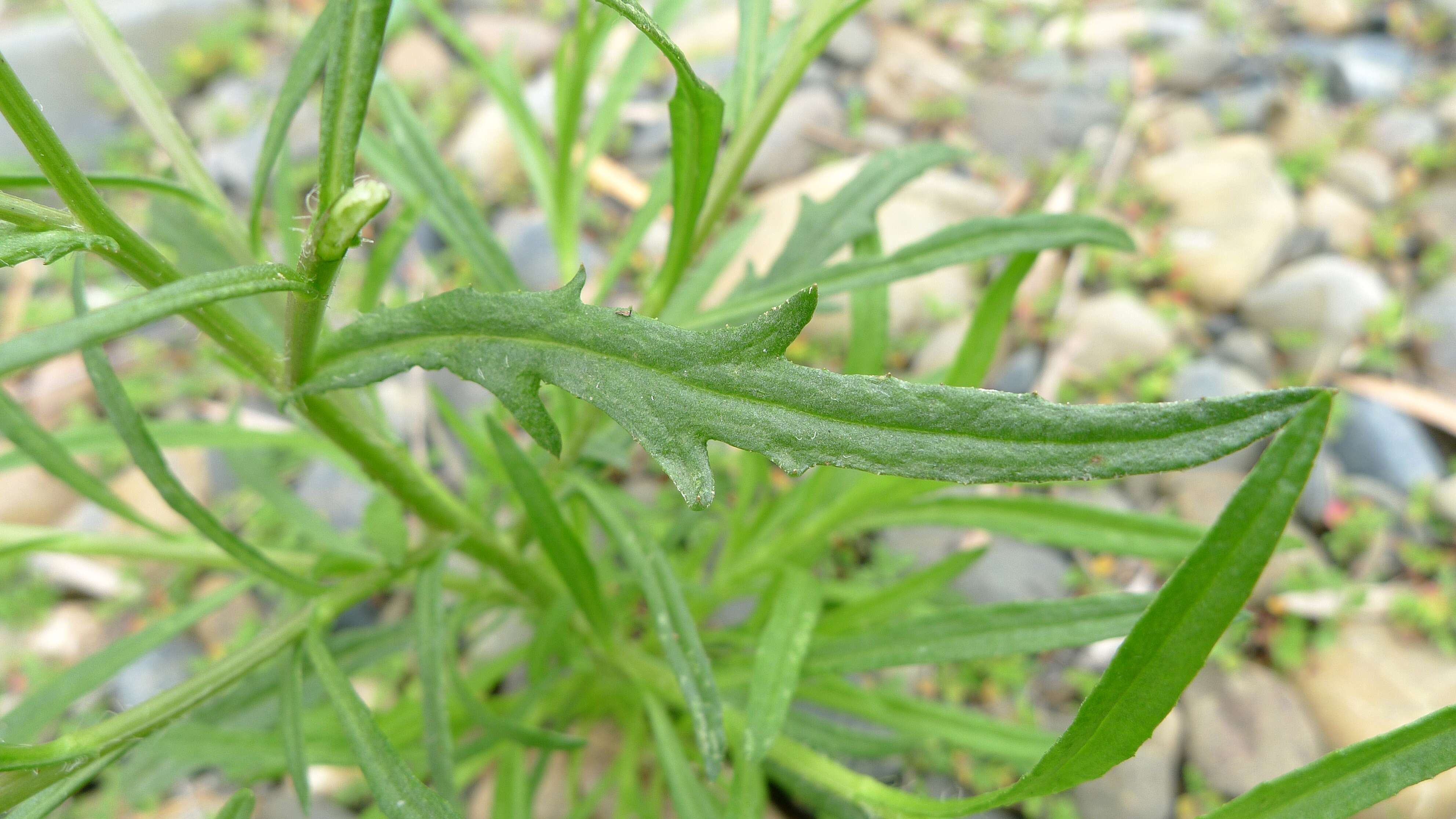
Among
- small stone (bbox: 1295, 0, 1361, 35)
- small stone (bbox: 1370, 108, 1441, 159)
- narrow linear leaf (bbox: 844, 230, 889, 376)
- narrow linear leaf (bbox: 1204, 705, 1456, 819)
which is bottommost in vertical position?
narrow linear leaf (bbox: 1204, 705, 1456, 819)

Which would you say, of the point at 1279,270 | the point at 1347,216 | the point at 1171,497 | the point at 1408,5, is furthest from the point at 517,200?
the point at 1408,5

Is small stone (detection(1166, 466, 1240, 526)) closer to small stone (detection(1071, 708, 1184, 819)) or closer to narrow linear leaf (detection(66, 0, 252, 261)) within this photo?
small stone (detection(1071, 708, 1184, 819))

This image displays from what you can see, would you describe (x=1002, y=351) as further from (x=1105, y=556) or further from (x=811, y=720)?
(x=811, y=720)

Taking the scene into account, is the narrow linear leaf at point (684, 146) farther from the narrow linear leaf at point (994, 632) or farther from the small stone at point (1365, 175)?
the small stone at point (1365, 175)

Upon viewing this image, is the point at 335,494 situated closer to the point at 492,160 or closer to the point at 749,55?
the point at 492,160

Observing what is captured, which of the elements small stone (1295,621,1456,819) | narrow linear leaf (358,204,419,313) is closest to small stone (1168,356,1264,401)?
small stone (1295,621,1456,819)

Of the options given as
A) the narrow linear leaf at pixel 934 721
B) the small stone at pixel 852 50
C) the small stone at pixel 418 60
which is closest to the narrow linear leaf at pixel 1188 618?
the narrow linear leaf at pixel 934 721
